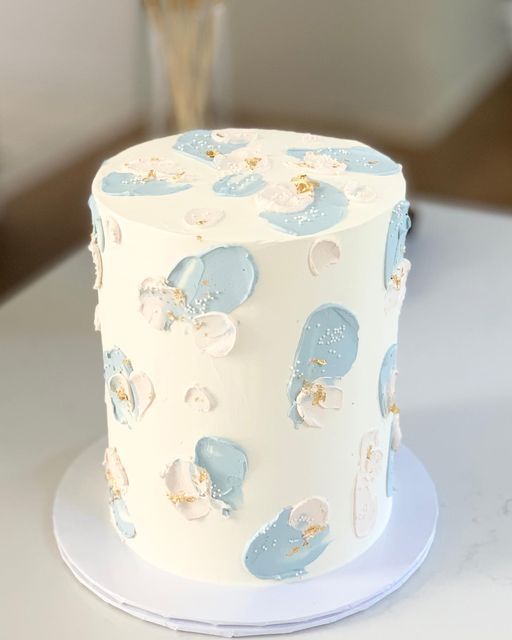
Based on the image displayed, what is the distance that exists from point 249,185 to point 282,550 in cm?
25

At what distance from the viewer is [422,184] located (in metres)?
2.15

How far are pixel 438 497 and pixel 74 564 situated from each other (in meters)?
0.29

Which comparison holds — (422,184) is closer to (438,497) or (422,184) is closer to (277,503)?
(438,497)

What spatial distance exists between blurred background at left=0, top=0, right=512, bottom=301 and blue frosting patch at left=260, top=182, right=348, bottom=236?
0.72 m

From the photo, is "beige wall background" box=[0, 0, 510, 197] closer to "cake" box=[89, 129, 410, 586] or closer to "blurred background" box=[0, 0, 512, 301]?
"blurred background" box=[0, 0, 512, 301]

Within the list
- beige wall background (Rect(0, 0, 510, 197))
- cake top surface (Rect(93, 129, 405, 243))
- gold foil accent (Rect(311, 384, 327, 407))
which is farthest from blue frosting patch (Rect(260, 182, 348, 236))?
beige wall background (Rect(0, 0, 510, 197))

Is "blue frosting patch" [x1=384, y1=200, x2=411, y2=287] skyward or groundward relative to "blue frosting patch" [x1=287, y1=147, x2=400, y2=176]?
groundward

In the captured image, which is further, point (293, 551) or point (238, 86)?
point (238, 86)

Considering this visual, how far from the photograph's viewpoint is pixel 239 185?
0.66m

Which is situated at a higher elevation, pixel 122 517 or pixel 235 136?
pixel 235 136

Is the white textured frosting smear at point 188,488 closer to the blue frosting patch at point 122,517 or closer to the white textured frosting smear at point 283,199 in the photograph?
Answer: the blue frosting patch at point 122,517

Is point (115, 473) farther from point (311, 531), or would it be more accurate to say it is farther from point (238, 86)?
point (238, 86)

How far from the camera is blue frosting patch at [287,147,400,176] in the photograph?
686 mm

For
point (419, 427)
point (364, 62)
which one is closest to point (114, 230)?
point (419, 427)
